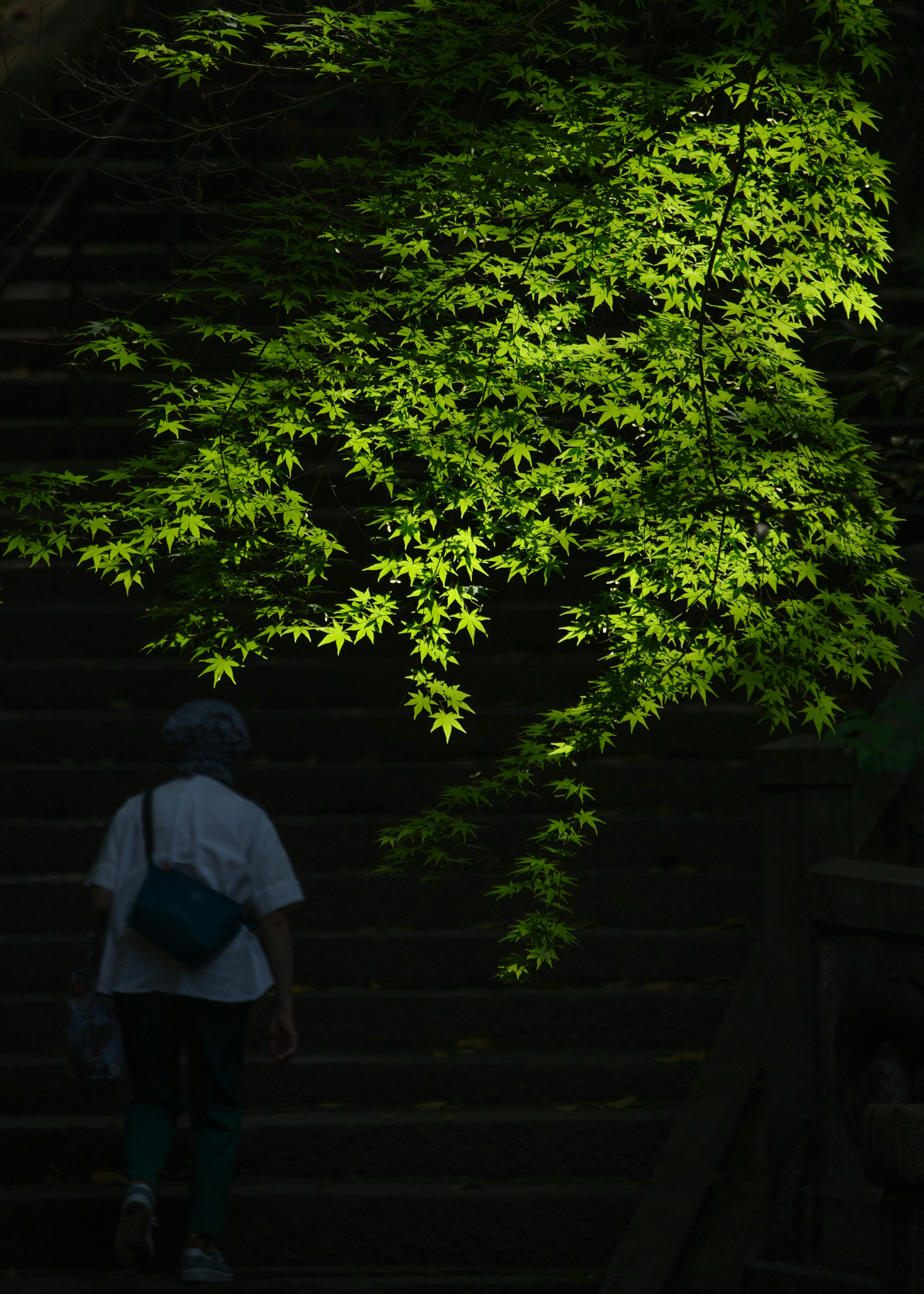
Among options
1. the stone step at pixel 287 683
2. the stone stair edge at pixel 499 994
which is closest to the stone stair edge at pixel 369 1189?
the stone stair edge at pixel 499 994

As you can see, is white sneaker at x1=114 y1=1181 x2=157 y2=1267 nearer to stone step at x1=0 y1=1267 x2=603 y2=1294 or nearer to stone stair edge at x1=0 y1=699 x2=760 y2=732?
stone step at x1=0 y1=1267 x2=603 y2=1294

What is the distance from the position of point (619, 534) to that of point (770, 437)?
0.61 meters

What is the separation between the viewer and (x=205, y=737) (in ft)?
14.2

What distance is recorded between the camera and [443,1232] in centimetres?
458

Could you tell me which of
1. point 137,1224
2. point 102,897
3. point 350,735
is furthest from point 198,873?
point 350,735

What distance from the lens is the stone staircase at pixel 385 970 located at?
180 inches

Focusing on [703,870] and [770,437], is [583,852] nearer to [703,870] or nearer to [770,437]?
[703,870]

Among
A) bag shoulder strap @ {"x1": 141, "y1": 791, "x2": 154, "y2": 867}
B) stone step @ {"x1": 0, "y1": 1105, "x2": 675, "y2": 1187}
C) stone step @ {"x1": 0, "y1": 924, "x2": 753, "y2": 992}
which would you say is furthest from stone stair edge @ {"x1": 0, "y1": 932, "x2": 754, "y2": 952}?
bag shoulder strap @ {"x1": 141, "y1": 791, "x2": 154, "y2": 867}

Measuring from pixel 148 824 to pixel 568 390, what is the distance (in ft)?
6.26

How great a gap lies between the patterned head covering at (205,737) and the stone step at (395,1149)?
55.8 inches

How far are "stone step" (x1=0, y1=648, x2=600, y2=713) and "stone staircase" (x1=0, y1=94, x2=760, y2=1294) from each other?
0.04 feet

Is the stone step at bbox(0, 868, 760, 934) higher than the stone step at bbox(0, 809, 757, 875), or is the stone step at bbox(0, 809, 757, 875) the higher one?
the stone step at bbox(0, 809, 757, 875)

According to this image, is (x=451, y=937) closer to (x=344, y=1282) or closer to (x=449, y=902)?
(x=449, y=902)

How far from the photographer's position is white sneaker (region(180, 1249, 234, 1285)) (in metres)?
4.16
